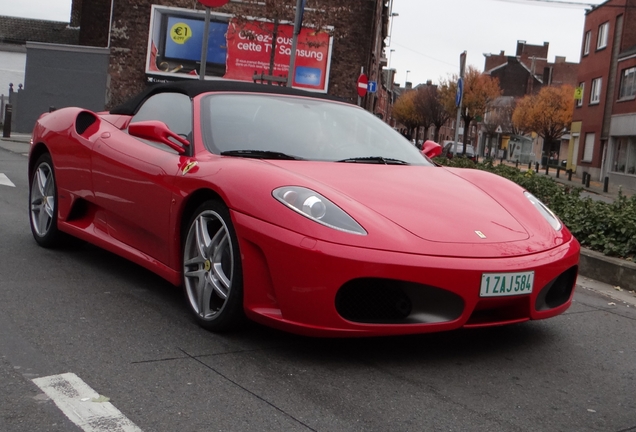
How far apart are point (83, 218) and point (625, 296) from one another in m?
3.86

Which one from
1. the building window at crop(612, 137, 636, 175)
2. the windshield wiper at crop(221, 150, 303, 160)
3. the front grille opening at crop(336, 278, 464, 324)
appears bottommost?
the front grille opening at crop(336, 278, 464, 324)

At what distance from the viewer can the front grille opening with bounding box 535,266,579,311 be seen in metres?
3.87

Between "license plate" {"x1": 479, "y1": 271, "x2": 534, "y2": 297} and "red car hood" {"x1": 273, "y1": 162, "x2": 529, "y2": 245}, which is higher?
"red car hood" {"x1": 273, "y1": 162, "x2": 529, "y2": 245}

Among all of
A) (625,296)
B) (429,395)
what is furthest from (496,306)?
(625,296)

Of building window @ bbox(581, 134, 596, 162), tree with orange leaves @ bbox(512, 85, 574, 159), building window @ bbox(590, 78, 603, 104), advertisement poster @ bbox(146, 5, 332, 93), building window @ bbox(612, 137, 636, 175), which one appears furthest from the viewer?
tree with orange leaves @ bbox(512, 85, 574, 159)

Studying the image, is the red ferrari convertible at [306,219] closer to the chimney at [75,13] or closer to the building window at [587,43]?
the building window at [587,43]

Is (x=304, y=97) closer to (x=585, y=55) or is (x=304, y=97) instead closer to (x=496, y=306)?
(x=496, y=306)

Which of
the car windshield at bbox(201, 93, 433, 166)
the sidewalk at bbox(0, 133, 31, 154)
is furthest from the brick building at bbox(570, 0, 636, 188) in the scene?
the car windshield at bbox(201, 93, 433, 166)

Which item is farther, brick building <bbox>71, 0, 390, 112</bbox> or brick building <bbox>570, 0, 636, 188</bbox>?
brick building <bbox>570, 0, 636, 188</bbox>

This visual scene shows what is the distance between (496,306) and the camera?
3.63 meters

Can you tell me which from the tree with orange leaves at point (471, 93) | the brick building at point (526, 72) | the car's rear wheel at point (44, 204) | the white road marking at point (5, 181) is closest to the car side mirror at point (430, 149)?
the car's rear wheel at point (44, 204)

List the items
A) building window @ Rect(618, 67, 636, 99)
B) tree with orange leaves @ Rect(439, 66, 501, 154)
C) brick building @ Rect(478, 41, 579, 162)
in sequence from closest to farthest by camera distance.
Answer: building window @ Rect(618, 67, 636, 99)
tree with orange leaves @ Rect(439, 66, 501, 154)
brick building @ Rect(478, 41, 579, 162)

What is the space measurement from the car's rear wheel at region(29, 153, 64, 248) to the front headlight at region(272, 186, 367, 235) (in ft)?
8.45

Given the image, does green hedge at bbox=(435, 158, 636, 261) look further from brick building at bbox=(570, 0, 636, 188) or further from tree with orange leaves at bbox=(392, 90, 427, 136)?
tree with orange leaves at bbox=(392, 90, 427, 136)
